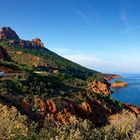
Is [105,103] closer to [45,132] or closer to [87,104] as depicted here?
[87,104]

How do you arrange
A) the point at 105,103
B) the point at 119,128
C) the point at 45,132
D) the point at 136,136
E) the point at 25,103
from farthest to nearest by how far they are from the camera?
the point at 105,103 < the point at 25,103 < the point at 119,128 < the point at 136,136 < the point at 45,132

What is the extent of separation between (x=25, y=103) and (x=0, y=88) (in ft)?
32.3

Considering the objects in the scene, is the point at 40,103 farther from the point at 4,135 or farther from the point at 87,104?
the point at 4,135

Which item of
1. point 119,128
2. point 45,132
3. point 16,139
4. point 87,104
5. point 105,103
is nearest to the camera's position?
point 16,139

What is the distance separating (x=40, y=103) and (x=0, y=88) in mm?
10897

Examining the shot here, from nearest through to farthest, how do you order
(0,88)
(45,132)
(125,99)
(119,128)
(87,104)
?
1. (45,132)
2. (119,128)
3. (0,88)
4. (87,104)
5. (125,99)

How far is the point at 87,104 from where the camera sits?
6906 cm

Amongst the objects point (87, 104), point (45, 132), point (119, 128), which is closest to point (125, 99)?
point (87, 104)

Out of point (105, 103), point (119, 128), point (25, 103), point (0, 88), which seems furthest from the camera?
point (105, 103)

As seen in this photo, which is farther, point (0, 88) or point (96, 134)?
point (0, 88)

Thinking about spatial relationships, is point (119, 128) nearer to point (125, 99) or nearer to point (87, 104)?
point (87, 104)

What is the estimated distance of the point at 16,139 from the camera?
27188 millimetres

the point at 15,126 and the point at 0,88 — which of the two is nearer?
the point at 15,126

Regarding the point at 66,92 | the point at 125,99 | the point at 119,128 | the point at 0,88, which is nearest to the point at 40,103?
the point at 0,88
